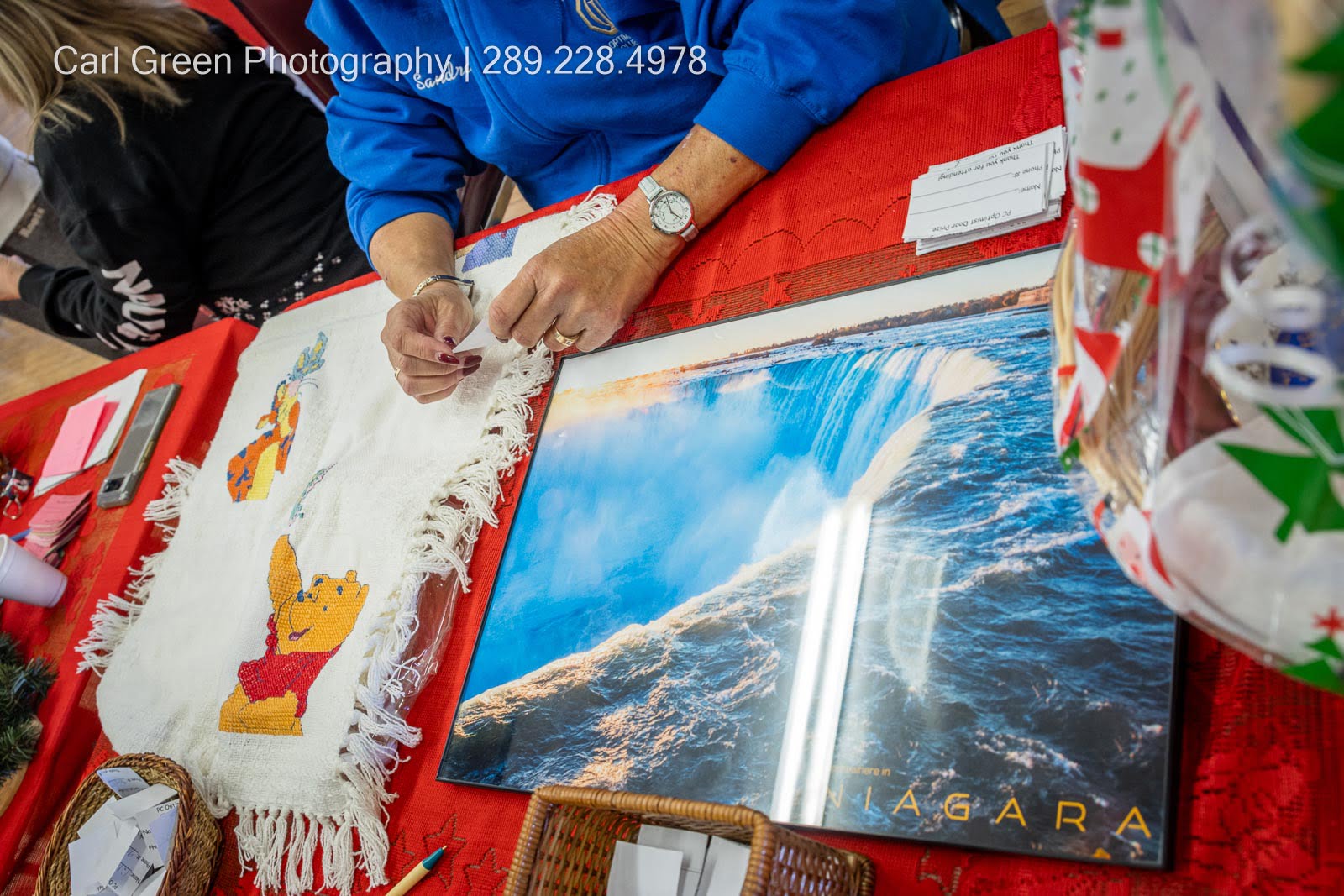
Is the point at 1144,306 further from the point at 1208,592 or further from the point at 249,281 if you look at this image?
the point at 249,281

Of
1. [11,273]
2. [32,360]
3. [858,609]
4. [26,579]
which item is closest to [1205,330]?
[858,609]

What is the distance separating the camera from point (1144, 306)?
1.04 ft

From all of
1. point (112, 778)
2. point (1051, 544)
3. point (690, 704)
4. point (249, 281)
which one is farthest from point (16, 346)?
point (1051, 544)

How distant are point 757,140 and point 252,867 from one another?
0.94m

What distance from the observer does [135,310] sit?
5.84 ft

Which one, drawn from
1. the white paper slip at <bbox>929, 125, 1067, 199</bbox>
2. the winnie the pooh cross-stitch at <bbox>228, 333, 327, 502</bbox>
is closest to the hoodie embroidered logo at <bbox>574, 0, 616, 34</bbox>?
the white paper slip at <bbox>929, 125, 1067, 199</bbox>

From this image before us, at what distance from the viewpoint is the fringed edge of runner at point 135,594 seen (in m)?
1.24

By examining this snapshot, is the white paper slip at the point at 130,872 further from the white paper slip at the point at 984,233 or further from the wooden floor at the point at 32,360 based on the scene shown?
the wooden floor at the point at 32,360

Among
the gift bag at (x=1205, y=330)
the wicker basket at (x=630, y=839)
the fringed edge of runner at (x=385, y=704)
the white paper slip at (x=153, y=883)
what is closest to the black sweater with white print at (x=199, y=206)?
the fringed edge of runner at (x=385, y=704)

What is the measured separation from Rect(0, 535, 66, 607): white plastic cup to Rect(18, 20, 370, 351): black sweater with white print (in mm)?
620

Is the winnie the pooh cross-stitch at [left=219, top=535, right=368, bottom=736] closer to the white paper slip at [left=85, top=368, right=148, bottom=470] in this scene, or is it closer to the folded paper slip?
the folded paper slip

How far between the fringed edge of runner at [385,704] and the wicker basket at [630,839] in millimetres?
313

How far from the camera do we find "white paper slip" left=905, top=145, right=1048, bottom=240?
74 centimetres

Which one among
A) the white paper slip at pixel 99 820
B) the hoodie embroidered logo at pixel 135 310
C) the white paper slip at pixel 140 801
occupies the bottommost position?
the white paper slip at pixel 99 820
